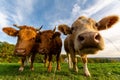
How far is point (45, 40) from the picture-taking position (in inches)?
495

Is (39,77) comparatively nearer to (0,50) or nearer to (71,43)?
(71,43)

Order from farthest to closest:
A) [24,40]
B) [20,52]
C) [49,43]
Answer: [49,43], [24,40], [20,52]

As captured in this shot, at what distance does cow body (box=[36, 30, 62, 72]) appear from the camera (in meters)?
12.4

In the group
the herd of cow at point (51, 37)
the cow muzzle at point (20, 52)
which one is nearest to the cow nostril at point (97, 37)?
the herd of cow at point (51, 37)

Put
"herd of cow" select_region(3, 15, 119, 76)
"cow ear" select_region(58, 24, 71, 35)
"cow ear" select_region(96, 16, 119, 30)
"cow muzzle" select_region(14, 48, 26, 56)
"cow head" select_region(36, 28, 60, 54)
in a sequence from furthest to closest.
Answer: "cow head" select_region(36, 28, 60, 54)
"cow muzzle" select_region(14, 48, 26, 56)
"cow ear" select_region(96, 16, 119, 30)
"cow ear" select_region(58, 24, 71, 35)
"herd of cow" select_region(3, 15, 119, 76)

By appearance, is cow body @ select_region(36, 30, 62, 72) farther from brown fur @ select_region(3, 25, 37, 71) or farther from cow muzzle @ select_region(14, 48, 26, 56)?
cow muzzle @ select_region(14, 48, 26, 56)

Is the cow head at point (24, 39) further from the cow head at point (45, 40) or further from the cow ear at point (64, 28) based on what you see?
the cow ear at point (64, 28)

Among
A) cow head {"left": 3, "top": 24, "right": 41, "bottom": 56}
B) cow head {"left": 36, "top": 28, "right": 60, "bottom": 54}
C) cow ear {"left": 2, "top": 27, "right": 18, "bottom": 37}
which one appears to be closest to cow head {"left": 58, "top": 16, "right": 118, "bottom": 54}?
cow head {"left": 36, "top": 28, "right": 60, "bottom": 54}

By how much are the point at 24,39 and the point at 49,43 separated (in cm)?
118

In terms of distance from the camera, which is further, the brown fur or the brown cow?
the brown fur

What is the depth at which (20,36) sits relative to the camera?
12727 millimetres

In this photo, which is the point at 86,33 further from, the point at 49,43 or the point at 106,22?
the point at 49,43

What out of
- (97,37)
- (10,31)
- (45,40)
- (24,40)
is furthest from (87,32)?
(10,31)

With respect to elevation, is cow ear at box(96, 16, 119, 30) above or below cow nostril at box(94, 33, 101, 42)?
above
